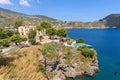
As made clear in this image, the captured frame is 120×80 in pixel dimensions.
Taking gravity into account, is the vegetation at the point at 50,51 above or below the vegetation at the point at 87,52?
above

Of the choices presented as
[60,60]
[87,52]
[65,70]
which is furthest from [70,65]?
[87,52]

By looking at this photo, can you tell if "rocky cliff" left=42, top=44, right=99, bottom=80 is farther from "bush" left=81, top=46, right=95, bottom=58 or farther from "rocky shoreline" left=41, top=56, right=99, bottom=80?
"bush" left=81, top=46, right=95, bottom=58

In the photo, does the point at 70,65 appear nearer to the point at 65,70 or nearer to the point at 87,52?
the point at 65,70

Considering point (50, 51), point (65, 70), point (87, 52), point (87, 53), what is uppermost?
point (50, 51)

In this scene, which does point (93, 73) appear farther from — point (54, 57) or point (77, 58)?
point (54, 57)

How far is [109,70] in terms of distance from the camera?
211 ft

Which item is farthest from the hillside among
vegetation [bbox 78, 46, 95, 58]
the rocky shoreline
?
vegetation [bbox 78, 46, 95, 58]

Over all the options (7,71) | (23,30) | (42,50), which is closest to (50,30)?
(23,30)

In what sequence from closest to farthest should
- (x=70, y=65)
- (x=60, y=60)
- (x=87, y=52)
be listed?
(x=60, y=60), (x=70, y=65), (x=87, y=52)

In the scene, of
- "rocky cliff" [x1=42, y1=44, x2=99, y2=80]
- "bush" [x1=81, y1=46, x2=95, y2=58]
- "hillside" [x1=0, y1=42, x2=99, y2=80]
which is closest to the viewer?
"hillside" [x1=0, y1=42, x2=99, y2=80]

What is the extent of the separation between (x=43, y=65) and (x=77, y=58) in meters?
13.4

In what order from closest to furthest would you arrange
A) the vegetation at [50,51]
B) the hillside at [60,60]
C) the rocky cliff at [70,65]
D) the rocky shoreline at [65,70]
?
1. the hillside at [60,60]
2. the rocky shoreline at [65,70]
3. the rocky cliff at [70,65]
4. the vegetation at [50,51]

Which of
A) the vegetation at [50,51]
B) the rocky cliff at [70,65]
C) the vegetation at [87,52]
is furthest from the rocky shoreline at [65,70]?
the vegetation at [87,52]

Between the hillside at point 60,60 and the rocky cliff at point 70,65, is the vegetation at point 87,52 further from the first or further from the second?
the rocky cliff at point 70,65
